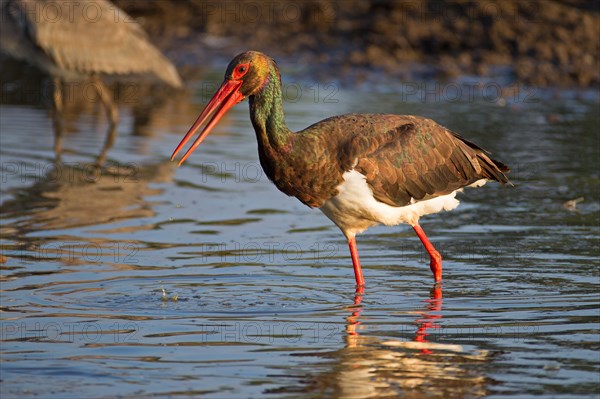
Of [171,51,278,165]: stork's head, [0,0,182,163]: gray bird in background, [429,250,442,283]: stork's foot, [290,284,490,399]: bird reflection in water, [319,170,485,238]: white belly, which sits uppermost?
[0,0,182,163]: gray bird in background

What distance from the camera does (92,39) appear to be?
13.8m

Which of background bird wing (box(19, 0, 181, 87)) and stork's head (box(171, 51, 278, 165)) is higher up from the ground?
background bird wing (box(19, 0, 181, 87))

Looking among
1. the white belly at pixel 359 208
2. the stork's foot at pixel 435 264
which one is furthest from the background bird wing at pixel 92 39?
the stork's foot at pixel 435 264

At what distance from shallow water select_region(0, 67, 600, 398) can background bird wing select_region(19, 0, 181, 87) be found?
4.54 feet

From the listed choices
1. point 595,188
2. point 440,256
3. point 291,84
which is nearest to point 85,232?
point 440,256

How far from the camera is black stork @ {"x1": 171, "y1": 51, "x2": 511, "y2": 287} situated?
22.2 feet

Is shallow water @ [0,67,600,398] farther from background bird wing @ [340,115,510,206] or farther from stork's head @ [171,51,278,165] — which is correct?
stork's head @ [171,51,278,165]

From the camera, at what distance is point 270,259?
7930 mm

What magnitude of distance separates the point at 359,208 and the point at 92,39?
7.61 metres

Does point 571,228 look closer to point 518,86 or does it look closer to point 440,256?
point 440,256

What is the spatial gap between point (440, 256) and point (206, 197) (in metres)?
3.11

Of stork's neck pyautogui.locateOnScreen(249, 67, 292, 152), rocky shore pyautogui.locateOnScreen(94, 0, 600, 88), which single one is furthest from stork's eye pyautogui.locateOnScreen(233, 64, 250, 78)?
rocky shore pyautogui.locateOnScreen(94, 0, 600, 88)

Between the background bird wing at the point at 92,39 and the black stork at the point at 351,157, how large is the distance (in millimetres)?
6852

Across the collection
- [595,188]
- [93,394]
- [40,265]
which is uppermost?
[595,188]
